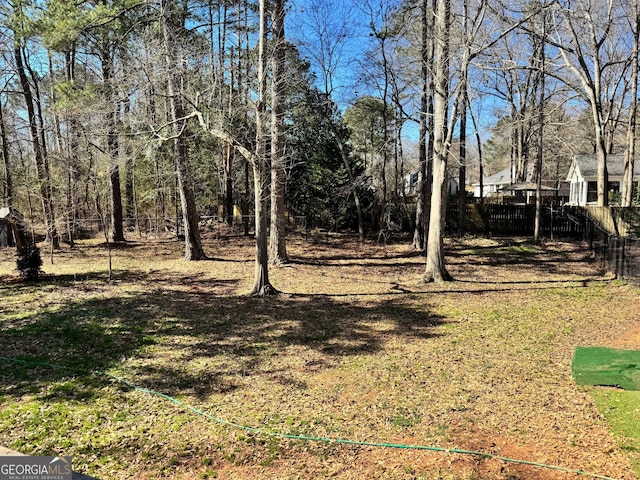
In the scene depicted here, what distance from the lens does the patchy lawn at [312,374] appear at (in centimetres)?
330

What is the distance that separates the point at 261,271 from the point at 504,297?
497 centimetres

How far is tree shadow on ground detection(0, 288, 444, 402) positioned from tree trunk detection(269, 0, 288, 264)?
11.3 ft

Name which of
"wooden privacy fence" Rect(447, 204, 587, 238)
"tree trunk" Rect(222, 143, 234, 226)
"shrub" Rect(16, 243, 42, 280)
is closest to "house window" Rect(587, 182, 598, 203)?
"wooden privacy fence" Rect(447, 204, 587, 238)

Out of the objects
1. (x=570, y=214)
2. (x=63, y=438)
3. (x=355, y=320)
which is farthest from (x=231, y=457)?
(x=570, y=214)

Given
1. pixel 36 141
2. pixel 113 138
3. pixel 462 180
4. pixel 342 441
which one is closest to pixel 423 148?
pixel 462 180

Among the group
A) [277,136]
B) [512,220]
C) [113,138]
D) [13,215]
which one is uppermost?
[113,138]

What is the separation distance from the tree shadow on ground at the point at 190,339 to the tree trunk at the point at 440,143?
80.1 inches

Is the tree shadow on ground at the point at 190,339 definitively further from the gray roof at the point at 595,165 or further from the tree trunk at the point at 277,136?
the gray roof at the point at 595,165

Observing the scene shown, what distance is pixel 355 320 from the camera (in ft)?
23.6

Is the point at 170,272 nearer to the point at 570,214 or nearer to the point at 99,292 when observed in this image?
the point at 99,292

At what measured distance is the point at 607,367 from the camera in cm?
472

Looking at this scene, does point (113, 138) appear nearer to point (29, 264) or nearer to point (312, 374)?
point (29, 264)

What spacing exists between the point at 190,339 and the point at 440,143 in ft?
21.9

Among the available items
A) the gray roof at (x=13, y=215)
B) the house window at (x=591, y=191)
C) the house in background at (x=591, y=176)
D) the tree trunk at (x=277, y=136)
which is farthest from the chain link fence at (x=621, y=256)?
the house window at (x=591, y=191)
